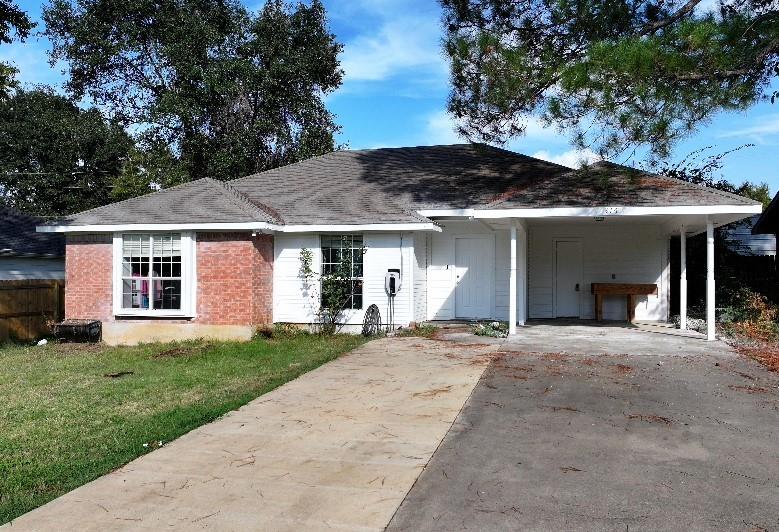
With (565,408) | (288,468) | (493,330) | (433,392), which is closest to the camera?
(288,468)

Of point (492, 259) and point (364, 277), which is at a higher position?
point (492, 259)

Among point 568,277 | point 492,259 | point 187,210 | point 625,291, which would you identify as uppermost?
point 187,210

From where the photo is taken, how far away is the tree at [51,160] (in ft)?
111

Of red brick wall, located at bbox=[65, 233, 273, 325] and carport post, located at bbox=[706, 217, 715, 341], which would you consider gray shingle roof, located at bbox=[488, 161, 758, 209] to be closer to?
carport post, located at bbox=[706, 217, 715, 341]

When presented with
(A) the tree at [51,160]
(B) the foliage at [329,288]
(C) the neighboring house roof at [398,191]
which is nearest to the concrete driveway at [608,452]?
(C) the neighboring house roof at [398,191]

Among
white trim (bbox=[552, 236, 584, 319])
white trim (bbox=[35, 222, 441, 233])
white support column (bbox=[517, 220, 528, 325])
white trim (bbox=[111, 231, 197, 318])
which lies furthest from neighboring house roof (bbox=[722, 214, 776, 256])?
white trim (bbox=[111, 231, 197, 318])

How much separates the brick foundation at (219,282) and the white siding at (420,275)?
3.24 meters

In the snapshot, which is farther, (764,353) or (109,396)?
(764,353)

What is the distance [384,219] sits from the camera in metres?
14.2

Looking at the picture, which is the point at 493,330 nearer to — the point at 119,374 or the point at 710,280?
the point at 710,280

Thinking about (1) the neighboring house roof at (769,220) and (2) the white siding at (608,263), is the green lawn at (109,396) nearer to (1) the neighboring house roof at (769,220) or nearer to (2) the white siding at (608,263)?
(2) the white siding at (608,263)

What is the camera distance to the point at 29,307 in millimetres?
16562

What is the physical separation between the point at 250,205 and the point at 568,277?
7879mm

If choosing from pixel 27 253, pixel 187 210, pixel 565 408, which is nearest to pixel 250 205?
pixel 187 210
